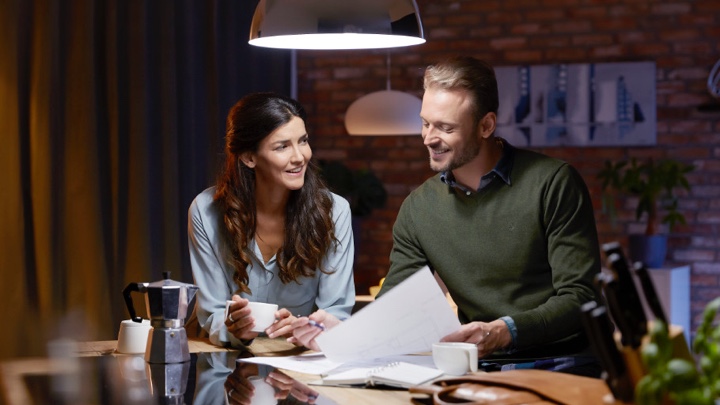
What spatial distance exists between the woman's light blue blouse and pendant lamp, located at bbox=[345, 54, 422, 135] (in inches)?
107

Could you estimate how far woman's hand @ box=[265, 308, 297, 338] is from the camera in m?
2.19

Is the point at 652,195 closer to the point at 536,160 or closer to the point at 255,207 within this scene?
the point at 536,160

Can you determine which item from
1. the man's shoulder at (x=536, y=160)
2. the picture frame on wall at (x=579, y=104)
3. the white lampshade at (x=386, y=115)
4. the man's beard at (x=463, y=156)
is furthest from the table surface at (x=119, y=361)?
the picture frame on wall at (x=579, y=104)

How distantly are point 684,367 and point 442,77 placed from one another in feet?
5.18

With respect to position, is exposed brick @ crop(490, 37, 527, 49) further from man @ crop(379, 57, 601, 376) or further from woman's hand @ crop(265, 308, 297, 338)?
woman's hand @ crop(265, 308, 297, 338)

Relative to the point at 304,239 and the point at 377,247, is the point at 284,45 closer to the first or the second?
the point at 304,239

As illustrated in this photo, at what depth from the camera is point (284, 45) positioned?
2355 millimetres

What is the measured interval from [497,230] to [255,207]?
662 mm

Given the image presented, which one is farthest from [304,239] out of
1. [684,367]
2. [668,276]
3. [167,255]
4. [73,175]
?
[668,276]

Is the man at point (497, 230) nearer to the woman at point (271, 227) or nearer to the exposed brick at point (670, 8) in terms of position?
the woman at point (271, 227)

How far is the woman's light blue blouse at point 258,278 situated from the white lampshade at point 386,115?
271 cm

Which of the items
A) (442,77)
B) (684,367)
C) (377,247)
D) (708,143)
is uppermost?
(442,77)

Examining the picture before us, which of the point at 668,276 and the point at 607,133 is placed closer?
the point at 668,276

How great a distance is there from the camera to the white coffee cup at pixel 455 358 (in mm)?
1809
